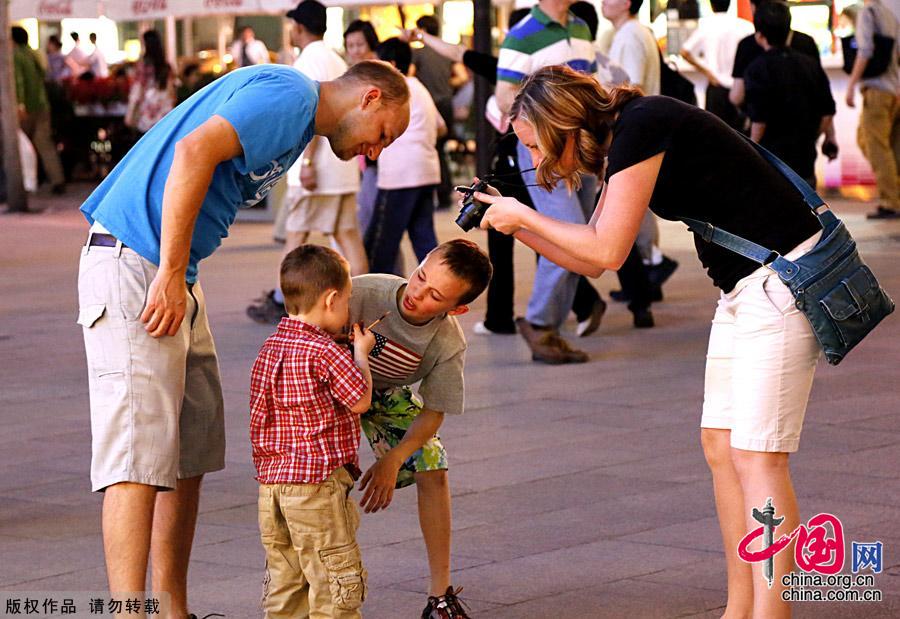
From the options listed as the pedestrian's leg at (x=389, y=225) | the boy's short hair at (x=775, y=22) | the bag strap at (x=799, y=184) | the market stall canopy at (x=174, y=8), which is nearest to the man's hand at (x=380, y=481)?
the bag strap at (x=799, y=184)

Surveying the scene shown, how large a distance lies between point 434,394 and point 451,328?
20 centimetres

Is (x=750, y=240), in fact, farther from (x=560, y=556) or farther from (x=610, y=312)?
(x=610, y=312)

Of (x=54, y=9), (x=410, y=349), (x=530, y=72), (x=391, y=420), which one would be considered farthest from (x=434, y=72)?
(x=410, y=349)

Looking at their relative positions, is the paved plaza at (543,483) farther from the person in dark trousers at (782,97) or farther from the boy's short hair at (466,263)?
the person in dark trousers at (782,97)

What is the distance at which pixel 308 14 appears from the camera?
10.1m

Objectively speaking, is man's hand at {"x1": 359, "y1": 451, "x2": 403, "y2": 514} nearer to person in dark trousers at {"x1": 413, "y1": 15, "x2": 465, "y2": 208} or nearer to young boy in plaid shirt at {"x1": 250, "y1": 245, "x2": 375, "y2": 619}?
young boy in plaid shirt at {"x1": 250, "y1": 245, "x2": 375, "y2": 619}

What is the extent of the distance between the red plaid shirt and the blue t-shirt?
348mm

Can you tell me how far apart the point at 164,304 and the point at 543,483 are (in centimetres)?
245

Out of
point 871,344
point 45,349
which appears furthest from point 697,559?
point 45,349

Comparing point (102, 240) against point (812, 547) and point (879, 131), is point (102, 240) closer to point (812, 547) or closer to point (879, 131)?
point (812, 547)

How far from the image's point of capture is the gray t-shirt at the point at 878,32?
49.2 feet

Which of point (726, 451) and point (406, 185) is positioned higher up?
point (726, 451)

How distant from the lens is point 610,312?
10.6 meters

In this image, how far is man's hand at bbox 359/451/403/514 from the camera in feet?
14.3
